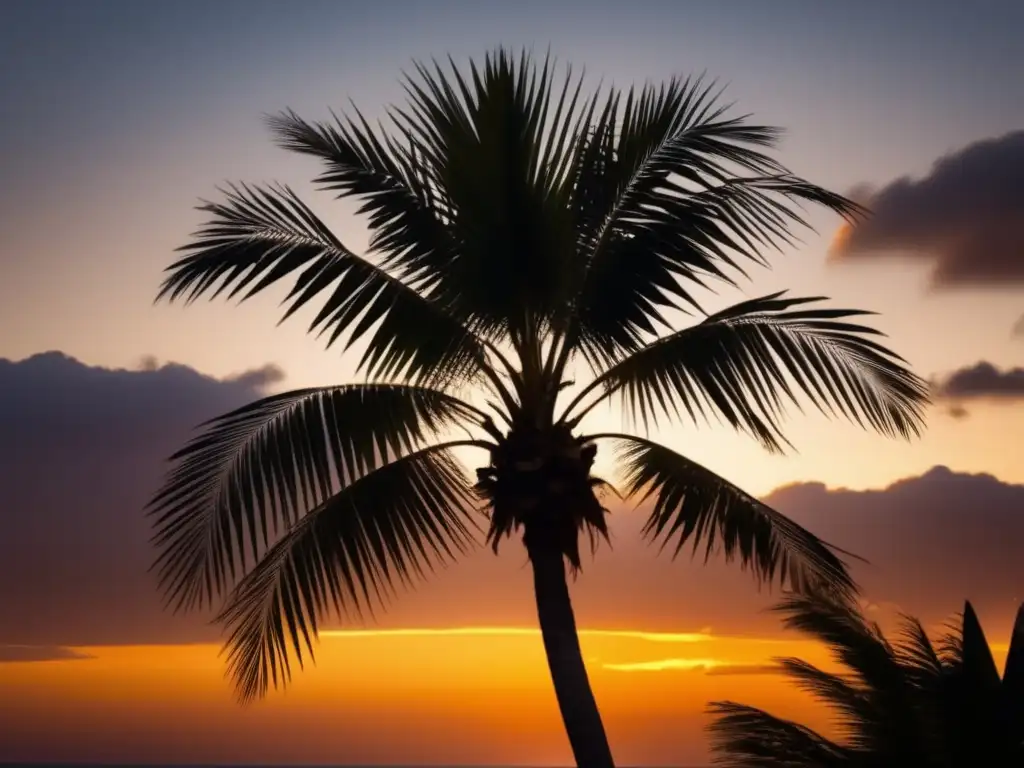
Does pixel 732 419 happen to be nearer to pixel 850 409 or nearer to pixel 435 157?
pixel 850 409

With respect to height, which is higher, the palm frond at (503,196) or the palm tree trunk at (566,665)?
the palm frond at (503,196)

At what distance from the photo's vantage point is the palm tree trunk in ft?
56.3

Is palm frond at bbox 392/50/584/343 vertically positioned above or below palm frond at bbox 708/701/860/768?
above

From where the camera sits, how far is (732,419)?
17250 millimetres

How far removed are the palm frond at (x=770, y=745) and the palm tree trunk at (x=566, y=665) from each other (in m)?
1.10

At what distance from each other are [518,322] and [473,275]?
633 mm

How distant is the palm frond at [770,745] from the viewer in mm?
17047

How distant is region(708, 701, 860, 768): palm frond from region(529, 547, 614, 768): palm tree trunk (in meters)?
1.10

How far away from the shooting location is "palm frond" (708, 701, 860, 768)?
17047mm

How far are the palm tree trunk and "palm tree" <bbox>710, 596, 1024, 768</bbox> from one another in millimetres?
1144

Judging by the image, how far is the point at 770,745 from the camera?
17.2m

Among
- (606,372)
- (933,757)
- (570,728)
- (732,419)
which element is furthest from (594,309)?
(933,757)

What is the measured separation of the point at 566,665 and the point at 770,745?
2.04m

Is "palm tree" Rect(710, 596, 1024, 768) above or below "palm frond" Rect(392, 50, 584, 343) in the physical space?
below
